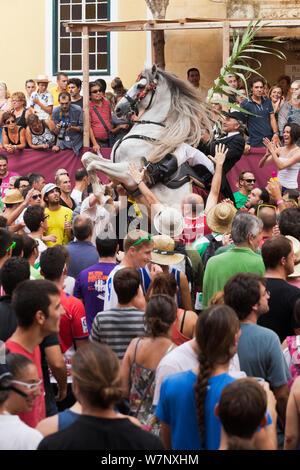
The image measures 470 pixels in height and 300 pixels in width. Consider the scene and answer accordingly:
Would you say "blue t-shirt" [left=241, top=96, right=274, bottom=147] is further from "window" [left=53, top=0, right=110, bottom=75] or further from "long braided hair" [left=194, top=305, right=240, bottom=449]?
"long braided hair" [left=194, top=305, right=240, bottom=449]

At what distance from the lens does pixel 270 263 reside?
5.50 metres

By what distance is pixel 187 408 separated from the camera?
12.0 ft

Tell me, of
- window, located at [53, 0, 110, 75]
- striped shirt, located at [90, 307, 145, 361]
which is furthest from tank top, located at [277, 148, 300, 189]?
window, located at [53, 0, 110, 75]

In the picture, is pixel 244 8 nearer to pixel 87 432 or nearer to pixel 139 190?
pixel 139 190

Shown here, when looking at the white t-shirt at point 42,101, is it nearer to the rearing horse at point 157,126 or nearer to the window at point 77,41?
the window at point 77,41

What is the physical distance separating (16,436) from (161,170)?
5.86 metres

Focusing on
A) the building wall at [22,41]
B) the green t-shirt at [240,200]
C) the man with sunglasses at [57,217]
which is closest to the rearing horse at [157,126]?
the man with sunglasses at [57,217]

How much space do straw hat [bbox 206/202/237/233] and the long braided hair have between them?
11.0 ft

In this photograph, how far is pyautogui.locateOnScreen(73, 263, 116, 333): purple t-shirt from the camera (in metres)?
6.03

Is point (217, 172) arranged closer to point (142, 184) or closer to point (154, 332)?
point (142, 184)

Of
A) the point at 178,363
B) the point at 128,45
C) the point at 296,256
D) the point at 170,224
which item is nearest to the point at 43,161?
the point at 170,224

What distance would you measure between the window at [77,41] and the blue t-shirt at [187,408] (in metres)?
16.4

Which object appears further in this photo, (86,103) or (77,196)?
(86,103)
